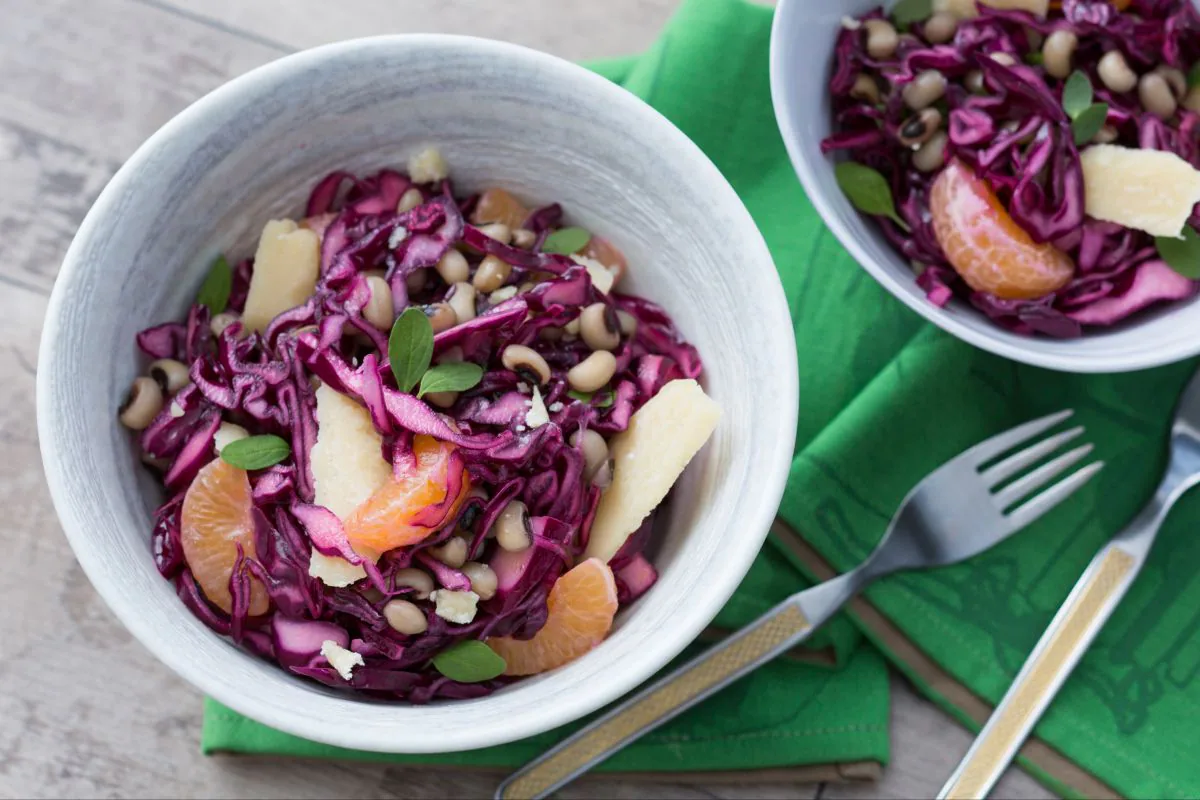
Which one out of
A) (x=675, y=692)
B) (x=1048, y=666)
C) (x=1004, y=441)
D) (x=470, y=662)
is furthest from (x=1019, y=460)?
(x=470, y=662)

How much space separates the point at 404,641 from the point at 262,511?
0.95 feet

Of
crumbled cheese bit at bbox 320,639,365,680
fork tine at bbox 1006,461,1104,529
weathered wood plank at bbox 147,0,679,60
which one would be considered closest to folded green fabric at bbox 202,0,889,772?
weathered wood plank at bbox 147,0,679,60

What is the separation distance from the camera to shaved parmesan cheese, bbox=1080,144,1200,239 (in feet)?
6.47

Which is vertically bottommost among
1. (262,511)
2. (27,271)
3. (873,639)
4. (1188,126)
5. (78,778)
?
(78,778)

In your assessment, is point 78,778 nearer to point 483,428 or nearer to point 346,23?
point 483,428

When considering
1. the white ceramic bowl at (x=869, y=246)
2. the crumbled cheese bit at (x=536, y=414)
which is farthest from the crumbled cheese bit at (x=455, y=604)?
the white ceramic bowl at (x=869, y=246)

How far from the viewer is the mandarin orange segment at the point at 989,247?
2014 mm

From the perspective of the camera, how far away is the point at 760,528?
1573 millimetres

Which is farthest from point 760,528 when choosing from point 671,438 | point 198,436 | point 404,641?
point 198,436

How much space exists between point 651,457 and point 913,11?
117cm

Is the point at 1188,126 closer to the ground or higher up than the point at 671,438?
higher up

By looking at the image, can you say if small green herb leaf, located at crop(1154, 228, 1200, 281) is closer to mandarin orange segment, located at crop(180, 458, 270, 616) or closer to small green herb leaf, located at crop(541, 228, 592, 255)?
small green herb leaf, located at crop(541, 228, 592, 255)

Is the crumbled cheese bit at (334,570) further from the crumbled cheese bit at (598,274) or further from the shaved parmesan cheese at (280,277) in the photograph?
the crumbled cheese bit at (598,274)

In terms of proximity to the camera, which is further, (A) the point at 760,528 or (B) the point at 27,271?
(B) the point at 27,271
